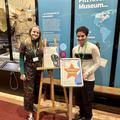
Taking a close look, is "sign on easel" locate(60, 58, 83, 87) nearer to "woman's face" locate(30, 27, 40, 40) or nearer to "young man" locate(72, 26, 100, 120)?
"young man" locate(72, 26, 100, 120)

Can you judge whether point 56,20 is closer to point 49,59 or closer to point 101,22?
point 101,22

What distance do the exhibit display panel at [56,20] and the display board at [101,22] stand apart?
0.68 feet

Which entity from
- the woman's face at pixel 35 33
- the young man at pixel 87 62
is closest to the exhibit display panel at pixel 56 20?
the woman's face at pixel 35 33

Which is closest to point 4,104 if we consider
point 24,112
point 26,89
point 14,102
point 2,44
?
point 14,102

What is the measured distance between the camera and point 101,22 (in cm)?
299

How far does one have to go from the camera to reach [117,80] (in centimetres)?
310

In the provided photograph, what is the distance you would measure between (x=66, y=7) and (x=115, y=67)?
133 cm

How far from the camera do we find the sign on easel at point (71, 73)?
2205 millimetres

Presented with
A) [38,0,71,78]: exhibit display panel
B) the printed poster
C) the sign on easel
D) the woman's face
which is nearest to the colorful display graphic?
[38,0,71,78]: exhibit display panel

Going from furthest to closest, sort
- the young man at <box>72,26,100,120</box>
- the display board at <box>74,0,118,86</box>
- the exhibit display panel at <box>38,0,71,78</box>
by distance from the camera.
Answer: the exhibit display panel at <box>38,0,71,78</box> < the display board at <box>74,0,118,86</box> < the young man at <box>72,26,100,120</box>

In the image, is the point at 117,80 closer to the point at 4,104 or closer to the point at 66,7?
the point at 66,7

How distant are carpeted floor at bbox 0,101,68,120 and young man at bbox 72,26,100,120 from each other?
0.54m

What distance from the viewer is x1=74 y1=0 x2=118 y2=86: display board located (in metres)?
2.90

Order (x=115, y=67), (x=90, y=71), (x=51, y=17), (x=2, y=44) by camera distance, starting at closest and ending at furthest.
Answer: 1. (x=90, y=71)
2. (x=115, y=67)
3. (x=51, y=17)
4. (x=2, y=44)
